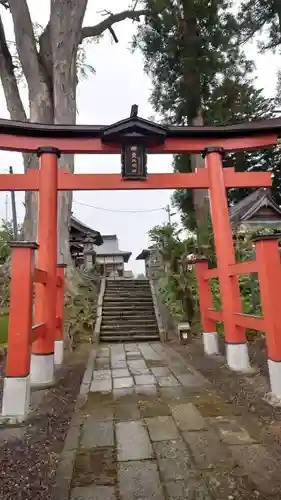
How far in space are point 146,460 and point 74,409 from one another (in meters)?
1.52

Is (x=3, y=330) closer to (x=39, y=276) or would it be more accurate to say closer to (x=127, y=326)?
(x=127, y=326)

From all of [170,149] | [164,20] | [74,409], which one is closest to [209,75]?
[164,20]

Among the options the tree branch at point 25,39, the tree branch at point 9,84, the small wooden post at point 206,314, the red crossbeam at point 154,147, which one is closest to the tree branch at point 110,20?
the tree branch at point 25,39

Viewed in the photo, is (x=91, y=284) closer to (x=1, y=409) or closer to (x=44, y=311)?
(x=44, y=311)

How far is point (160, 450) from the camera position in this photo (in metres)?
2.75

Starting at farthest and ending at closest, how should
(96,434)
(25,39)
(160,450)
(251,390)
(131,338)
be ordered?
(25,39)
(131,338)
(251,390)
(96,434)
(160,450)

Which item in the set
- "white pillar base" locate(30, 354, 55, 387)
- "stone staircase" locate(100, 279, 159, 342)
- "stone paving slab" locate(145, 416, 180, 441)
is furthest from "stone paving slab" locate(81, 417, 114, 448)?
"stone staircase" locate(100, 279, 159, 342)

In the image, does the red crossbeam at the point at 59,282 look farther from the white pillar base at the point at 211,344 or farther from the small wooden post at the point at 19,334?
the white pillar base at the point at 211,344

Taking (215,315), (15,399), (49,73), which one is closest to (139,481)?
(15,399)

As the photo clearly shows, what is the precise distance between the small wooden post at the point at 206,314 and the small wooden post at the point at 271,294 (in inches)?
93.5

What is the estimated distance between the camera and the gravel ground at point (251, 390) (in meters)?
3.13

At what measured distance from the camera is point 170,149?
6.02 meters

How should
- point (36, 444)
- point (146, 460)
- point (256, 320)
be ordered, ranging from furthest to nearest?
1. point (256, 320)
2. point (36, 444)
3. point (146, 460)

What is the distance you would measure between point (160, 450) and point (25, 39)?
41.6 ft
